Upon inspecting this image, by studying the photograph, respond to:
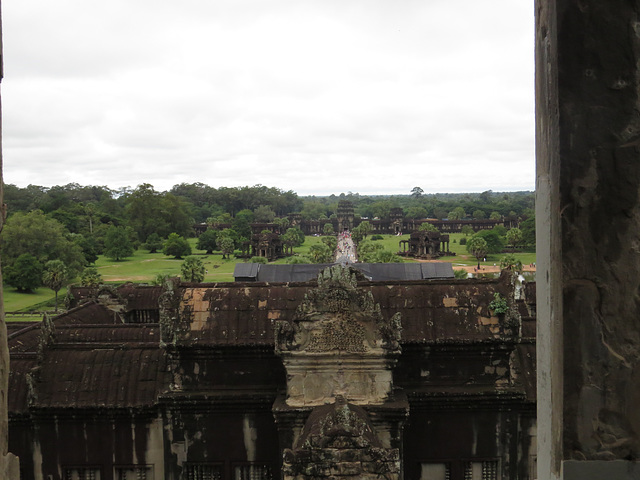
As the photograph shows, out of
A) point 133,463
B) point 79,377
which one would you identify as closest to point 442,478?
point 133,463

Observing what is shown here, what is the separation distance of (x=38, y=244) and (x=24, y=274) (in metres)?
9.43

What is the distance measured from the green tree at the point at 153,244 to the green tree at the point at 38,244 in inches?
1131

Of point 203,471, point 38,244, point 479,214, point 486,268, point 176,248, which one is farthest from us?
point 479,214

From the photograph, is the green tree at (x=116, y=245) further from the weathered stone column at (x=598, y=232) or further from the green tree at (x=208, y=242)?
the weathered stone column at (x=598, y=232)

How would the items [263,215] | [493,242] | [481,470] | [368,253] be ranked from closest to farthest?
[481,470]
[368,253]
[493,242]
[263,215]

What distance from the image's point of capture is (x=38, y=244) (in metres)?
60.2

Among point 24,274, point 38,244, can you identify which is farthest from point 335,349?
point 38,244

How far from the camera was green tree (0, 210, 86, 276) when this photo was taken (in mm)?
59250

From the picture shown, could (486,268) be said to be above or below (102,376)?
below

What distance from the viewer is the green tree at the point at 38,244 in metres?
59.2

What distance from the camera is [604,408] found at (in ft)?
8.20

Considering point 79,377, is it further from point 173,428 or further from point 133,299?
point 133,299

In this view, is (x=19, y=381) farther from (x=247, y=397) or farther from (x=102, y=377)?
(x=247, y=397)

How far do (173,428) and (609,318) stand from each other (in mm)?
8627
